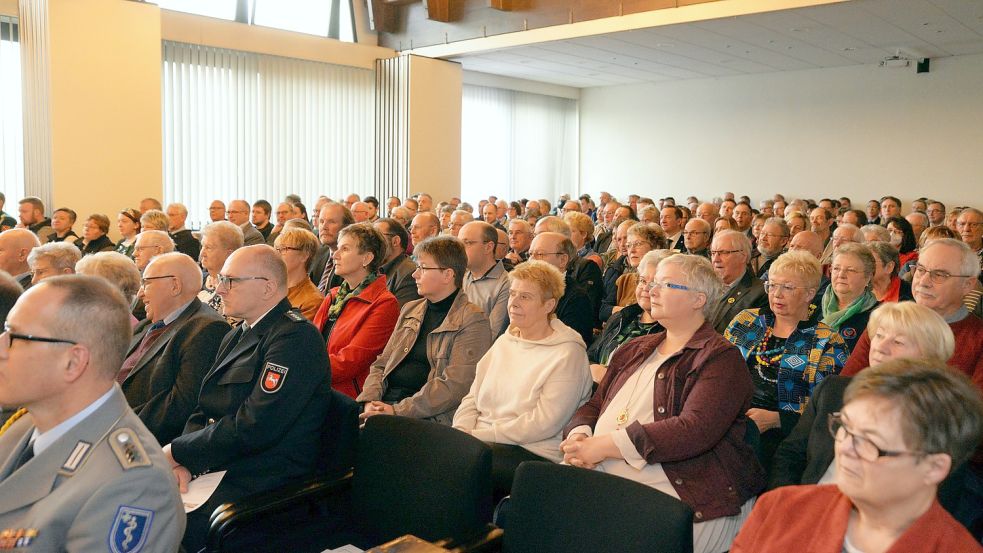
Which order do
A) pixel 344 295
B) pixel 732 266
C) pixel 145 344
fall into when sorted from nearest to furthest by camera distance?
pixel 145 344 → pixel 344 295 → pixel 732 266

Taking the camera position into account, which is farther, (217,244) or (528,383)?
(217,244)

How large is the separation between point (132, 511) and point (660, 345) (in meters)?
1.85

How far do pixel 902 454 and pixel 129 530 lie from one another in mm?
1500

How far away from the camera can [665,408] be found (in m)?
2.62

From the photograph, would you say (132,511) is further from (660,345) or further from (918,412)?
(660,345)

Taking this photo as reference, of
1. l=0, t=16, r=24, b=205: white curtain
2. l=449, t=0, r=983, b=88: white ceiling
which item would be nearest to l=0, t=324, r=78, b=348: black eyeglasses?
l=449, t=0, r=983, b=88: white ceiling

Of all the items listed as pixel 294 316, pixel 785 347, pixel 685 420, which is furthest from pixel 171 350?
pixel 785 347

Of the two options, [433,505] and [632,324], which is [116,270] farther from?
[632,324]

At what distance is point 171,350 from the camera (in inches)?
120

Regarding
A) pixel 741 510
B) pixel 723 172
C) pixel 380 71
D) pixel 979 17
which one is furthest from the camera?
pixel 723 172

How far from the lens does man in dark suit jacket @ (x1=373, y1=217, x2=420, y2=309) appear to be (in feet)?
15.8

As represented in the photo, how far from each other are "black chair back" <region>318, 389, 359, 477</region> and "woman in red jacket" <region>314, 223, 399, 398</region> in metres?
1.04

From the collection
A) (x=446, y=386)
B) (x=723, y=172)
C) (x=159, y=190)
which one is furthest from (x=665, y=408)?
(x=723, y=172)

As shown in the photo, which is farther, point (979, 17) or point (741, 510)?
point (979, 17)
